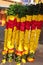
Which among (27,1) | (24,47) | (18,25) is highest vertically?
(27,1)

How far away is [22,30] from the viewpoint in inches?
38.7

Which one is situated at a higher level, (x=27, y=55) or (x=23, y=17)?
(x=23, y=17)

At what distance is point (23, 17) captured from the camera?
3.21 ft

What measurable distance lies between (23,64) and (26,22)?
0.97 ft

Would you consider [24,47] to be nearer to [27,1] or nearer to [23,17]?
[23,17]

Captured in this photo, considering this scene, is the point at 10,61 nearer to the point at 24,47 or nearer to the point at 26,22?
the point at 24,47

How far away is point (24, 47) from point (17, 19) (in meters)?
0.18

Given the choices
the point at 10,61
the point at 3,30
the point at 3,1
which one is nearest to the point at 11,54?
the point at 10,61

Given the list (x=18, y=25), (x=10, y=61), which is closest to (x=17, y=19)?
(x=18, y=25)

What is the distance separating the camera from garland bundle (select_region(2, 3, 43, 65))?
3.21 ft

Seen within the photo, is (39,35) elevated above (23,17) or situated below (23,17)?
below

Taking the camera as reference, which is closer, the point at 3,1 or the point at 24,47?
the point at 24,47

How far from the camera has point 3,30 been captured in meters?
1.08

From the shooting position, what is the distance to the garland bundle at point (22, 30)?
0.98 metres
